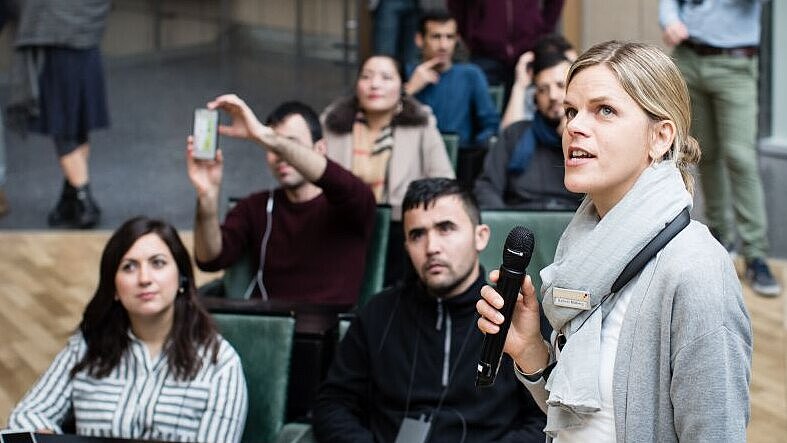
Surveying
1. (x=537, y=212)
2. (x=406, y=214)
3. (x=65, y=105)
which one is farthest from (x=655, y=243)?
(x=65, y=105)

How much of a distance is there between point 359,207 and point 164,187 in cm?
370

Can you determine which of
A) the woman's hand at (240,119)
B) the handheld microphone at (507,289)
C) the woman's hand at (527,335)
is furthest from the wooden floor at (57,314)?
the handheld microphone at (507,289)

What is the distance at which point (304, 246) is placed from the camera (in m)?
4.13

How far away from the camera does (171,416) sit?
9.81ft

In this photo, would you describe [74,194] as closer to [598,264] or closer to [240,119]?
[240,119]

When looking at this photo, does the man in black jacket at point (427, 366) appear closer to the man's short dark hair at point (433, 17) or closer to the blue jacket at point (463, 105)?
the blue jacket at point (463, 105)

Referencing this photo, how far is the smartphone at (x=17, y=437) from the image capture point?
2574 millimetres

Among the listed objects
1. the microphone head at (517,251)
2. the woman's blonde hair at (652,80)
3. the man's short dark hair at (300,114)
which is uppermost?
the woman's blonde hair at (652,80)

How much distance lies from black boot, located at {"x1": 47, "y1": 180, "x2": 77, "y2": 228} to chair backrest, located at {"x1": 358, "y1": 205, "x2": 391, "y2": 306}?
304 cm

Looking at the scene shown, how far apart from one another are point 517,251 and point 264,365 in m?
1.73

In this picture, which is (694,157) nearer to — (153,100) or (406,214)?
(406,214)

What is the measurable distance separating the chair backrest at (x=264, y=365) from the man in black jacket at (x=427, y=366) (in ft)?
0.58

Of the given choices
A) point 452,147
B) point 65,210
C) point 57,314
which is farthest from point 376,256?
point 65,210

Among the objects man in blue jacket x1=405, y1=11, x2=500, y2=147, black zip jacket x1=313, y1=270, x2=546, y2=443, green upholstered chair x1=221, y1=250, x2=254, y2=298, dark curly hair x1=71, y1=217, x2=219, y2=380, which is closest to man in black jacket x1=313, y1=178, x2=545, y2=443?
black zip jacket x1=313, y1=270, x2=546, y2=443
